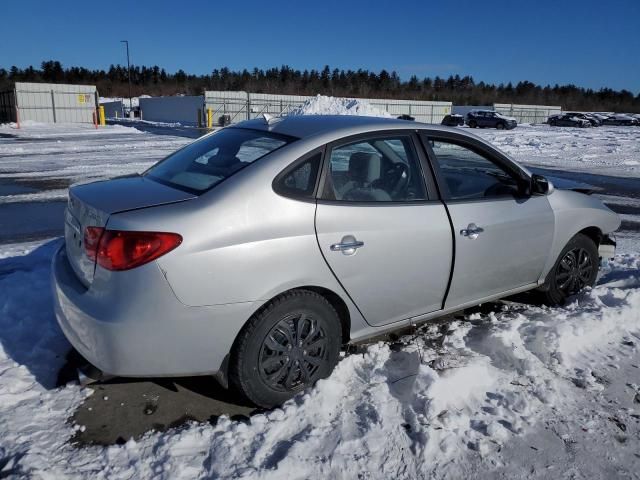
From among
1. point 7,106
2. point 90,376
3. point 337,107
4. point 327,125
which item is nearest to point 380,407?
point 90,376

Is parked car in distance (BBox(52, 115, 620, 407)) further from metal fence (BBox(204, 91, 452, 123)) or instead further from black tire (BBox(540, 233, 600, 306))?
metal fence (BBox(204, 91, 452, 123))

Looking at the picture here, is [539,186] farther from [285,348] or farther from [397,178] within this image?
[285,348]

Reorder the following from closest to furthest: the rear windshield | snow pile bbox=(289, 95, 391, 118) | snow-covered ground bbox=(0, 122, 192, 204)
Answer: the rear windshield < snow-covered ground bbox=(0, 122, 192, 204) < snow pile bbox=(289, 95, 391, 118)

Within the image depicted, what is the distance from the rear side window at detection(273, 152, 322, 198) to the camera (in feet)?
9.33

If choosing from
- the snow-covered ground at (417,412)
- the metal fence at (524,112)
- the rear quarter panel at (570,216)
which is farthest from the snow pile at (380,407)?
the metal fence at (524,112)

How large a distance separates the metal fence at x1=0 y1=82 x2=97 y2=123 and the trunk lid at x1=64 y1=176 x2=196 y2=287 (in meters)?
35.4

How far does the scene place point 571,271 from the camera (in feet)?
14.5

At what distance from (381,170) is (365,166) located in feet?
0.35

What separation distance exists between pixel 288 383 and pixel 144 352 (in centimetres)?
84

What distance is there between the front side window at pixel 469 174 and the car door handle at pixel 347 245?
35.3 inches

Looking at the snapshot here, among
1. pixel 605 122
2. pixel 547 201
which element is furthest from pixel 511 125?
pixel 547 201

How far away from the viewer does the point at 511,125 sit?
4175 cm

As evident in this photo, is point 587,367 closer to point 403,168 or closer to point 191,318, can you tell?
point 403,168

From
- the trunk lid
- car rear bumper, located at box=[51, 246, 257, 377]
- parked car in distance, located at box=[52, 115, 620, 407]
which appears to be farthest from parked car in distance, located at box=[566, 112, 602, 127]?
car rear bumper, located at box=[51, 246, 257, 377]
